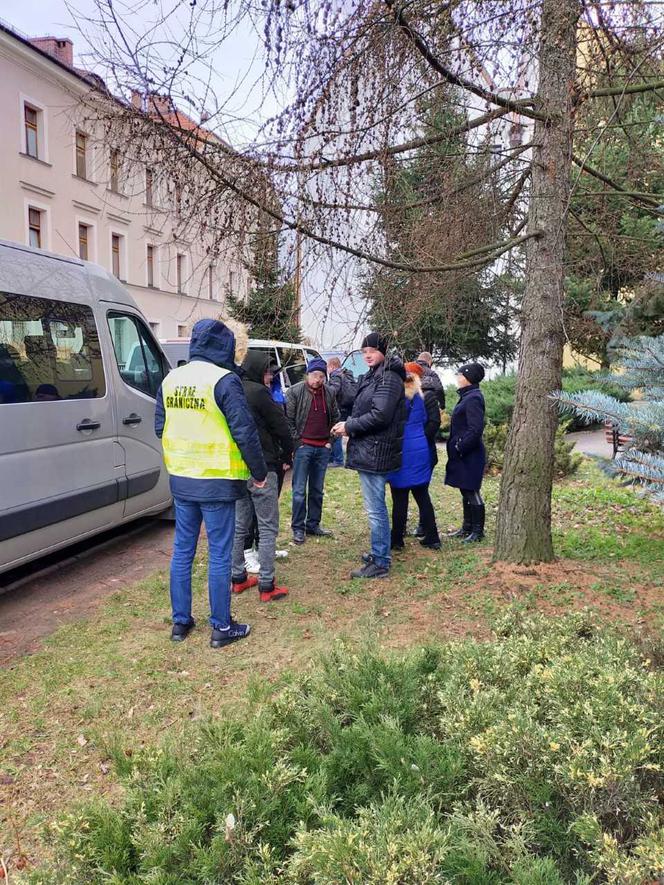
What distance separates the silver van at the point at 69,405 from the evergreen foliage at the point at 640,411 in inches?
143

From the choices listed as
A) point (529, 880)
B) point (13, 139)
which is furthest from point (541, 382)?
point (13, 139)

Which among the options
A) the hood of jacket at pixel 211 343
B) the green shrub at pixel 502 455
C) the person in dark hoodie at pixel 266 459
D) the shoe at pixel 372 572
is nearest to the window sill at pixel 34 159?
the green shrub at pixel 502 455

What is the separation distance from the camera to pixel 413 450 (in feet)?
19.5

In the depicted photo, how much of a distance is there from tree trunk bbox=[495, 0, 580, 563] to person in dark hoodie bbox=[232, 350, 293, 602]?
1.70 meters

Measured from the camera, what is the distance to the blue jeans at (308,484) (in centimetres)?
671

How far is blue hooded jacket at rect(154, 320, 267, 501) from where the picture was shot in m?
3.88

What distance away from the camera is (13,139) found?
22078mm

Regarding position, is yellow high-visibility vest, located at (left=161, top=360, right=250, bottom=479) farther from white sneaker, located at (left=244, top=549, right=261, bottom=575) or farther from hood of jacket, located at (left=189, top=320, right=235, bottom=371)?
white sneaker, located at (left=244, top=549, right=261, bottom=575)

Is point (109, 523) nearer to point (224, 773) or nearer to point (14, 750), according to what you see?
point (14, 750)

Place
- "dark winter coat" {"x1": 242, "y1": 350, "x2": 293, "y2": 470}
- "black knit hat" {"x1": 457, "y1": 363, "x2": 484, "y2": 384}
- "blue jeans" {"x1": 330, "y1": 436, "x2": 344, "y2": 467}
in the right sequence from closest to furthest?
1. "dark winter coat" {"x1": 242, "y1": 350, "x2": 293, "y2": 470}
2. "black knit hat" {"x1": 457, "y1": 363, "x2": 484, "y2": 384}
3. "blue jeans" {"x1": 330, "y1": 436, "x2": 344, "y2": 467}

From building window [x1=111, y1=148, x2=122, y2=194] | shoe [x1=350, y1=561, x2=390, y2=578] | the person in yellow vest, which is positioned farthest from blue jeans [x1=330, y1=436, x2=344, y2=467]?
building window [x1=111, y1=148, x2=122, y2=194]

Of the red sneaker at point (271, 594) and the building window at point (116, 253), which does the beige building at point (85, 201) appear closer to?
the building window at point (116, 253)

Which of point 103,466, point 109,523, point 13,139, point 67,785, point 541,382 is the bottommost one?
point 67,785

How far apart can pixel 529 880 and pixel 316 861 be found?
50 cm
